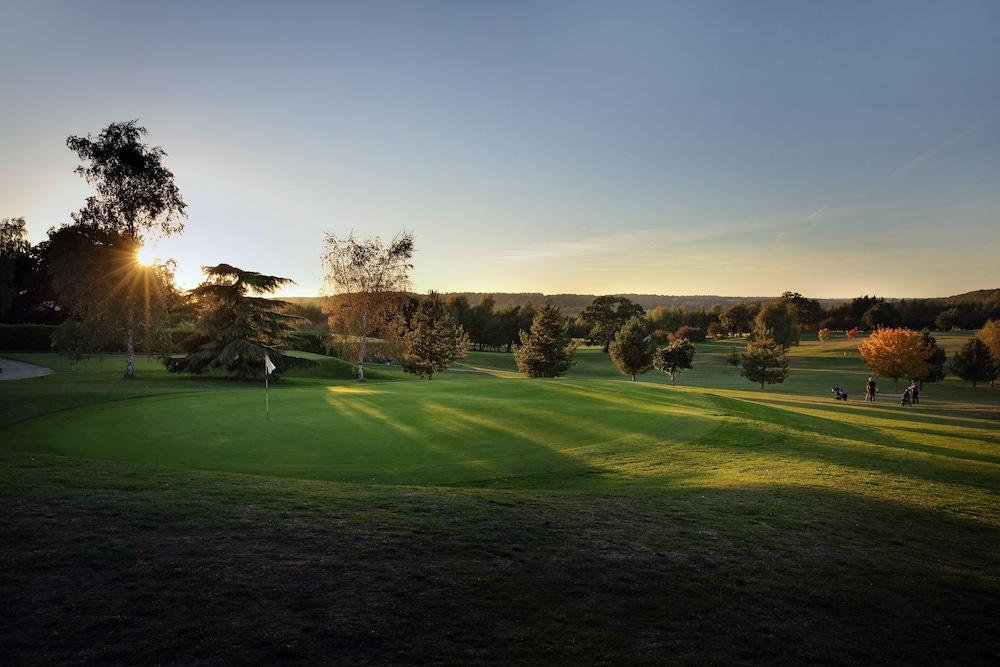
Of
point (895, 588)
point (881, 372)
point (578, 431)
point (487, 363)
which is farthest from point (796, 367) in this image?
point (895, 588)

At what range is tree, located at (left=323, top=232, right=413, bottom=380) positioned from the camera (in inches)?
1879

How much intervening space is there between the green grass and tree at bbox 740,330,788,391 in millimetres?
38219

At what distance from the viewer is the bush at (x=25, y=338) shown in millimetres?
54625

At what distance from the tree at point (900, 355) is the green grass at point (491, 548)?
134ft

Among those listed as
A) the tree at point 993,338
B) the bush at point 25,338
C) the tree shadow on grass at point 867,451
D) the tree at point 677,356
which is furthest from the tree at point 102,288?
the tree at point 993,338

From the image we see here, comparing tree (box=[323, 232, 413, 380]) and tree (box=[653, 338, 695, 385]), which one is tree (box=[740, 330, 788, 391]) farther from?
tree (box=[323, 232, 413, 380])

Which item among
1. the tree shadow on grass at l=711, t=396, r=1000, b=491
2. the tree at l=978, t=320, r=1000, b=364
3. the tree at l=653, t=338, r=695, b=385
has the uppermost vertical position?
the tree at l=978, t=320, r=1000, b=364

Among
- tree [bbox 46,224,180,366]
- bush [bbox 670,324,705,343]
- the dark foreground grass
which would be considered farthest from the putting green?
bush [bbox 670,324,705,343]

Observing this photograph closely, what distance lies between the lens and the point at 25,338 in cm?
5544

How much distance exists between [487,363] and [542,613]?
74571 millimetres

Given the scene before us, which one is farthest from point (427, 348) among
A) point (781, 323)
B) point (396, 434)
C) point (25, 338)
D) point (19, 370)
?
point (781, 323)

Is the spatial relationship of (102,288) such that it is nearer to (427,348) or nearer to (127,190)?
(127,190)

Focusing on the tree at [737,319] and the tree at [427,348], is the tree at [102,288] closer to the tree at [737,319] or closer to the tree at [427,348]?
the tree at [427,348]

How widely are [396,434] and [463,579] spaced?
37.0ft
